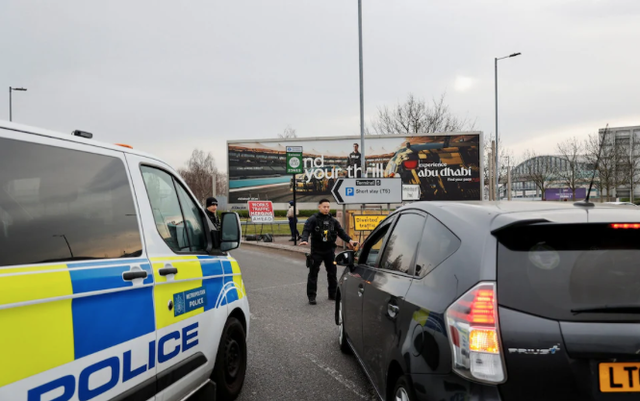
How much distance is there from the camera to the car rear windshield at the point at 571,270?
192cm

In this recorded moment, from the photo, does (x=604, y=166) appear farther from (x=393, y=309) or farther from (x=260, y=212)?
(x=393, y=309)

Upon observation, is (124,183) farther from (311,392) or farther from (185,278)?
(311,392)

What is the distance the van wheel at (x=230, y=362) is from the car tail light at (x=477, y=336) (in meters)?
2.04

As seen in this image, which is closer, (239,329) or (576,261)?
(576,261)

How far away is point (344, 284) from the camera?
4.87 m

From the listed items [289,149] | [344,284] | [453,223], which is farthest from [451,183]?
[453,223]

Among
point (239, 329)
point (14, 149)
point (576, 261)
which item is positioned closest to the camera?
point (14, 149)

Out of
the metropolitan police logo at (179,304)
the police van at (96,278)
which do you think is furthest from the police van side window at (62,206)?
the metropolitan police logo at (179,304)

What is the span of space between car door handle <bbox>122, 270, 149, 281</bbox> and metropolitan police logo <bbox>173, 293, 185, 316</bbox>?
379 mm

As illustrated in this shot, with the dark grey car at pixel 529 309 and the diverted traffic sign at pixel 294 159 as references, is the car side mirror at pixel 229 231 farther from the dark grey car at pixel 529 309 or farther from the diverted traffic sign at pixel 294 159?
the diverted traffic sign at pixel 294 159

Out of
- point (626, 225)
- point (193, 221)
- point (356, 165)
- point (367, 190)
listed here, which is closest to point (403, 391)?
point (626, 225)

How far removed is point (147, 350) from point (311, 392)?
196 cm

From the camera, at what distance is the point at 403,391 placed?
8.04ft

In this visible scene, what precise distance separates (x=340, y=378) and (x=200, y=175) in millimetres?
63065
